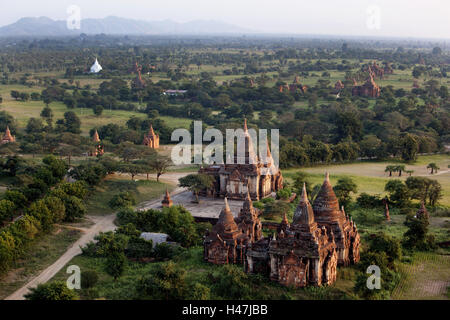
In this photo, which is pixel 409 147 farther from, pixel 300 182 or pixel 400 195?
pixel 400 195

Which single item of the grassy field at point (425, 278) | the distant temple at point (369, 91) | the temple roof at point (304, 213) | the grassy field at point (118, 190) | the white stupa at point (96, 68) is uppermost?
the white stupa at point (96, 68)

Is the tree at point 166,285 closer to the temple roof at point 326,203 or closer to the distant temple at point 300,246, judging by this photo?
the distant temple at point 300,246

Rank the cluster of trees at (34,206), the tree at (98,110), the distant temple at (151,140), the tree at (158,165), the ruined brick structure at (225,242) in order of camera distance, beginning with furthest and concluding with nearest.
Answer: the tree at (98,110), the distant temple at (151,140), the tree at (158,165), the cluster of trees at (34,206), the ruined brick structure at (225,242)

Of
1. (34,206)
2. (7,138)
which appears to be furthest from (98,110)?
(34,206)

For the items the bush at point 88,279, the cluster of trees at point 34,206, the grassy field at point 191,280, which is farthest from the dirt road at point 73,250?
the bush at point 88,279

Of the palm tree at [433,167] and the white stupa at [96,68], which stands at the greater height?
the white stupa at [96,68]

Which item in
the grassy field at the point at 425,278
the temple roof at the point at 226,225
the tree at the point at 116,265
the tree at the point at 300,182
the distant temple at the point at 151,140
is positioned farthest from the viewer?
the distant temple at the point at 151,140

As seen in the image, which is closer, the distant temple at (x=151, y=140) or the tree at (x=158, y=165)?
the tree at (x=158, y=165)

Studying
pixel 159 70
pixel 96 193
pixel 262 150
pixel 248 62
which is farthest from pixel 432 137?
pixel 248 62
